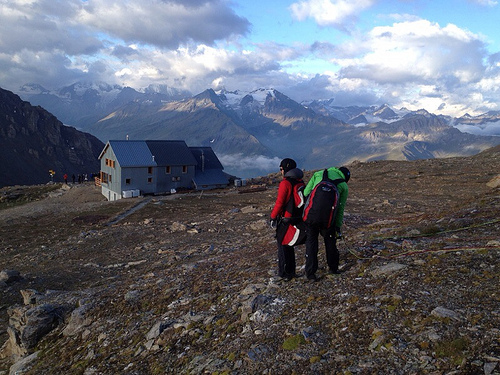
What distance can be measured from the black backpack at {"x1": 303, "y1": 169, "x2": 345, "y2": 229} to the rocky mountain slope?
468ft

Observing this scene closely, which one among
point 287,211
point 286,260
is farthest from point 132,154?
point 287,211

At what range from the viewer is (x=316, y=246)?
8.29 metres

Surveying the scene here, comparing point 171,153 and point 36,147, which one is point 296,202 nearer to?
point 171,153

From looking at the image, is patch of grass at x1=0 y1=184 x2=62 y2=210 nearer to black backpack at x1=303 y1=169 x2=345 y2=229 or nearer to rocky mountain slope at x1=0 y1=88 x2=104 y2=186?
black backpack at x1=303 y1=169 x2=345 y2=229

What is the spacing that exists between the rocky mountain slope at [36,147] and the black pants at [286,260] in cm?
14167

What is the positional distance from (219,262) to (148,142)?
4613 centimetres

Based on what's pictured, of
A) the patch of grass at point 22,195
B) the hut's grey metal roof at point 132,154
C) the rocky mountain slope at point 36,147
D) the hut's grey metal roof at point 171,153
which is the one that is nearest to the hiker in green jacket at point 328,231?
the hut's grey metal roof at point 132,154

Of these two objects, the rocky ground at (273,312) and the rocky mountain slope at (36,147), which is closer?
the rocky ground at (273,312)

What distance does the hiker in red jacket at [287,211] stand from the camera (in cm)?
831

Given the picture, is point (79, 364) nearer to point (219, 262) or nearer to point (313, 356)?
point (313, 356)

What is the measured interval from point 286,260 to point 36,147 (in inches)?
6859

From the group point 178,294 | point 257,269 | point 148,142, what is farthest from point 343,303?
point 148,142

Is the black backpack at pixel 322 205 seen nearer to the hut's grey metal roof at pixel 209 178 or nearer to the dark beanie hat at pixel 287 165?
the dark beanie hat at pixel 287 165

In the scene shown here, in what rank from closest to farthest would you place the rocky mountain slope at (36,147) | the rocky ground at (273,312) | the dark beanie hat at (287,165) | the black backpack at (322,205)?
the rocky ground at (273,312), the black backpack at (322,205), the dark beanie hat at (287,165), the rocky mountain slope at (36,147)
